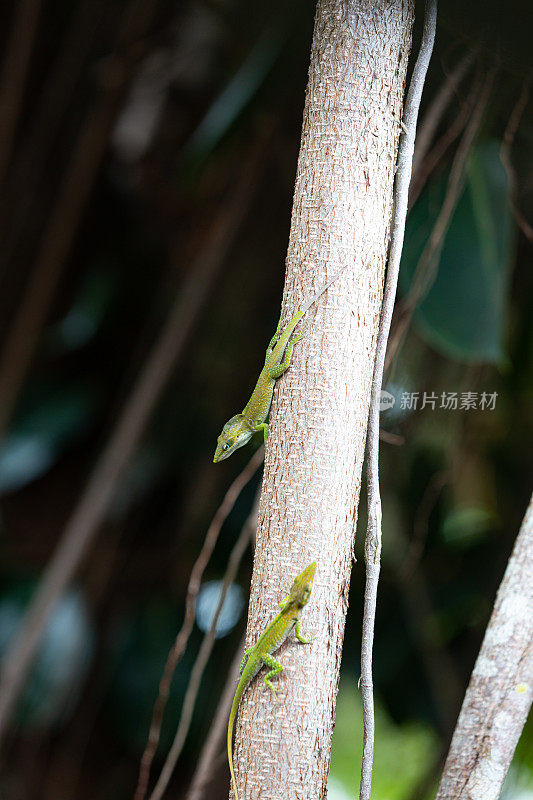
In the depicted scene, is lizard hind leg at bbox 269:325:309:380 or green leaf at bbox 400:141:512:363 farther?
green leaf at bbox 400:141:512:363

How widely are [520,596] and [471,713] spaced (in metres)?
0.13

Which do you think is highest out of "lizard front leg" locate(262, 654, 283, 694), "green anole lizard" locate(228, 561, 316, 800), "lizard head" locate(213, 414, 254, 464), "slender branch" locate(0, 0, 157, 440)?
"slender branch" locate(0, 0, 157, 440)

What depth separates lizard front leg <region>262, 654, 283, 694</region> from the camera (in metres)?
0.60

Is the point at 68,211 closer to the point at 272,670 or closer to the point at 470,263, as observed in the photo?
the point at 470,263

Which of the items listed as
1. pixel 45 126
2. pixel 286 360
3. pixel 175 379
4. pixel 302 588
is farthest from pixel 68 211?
pixel 302 588

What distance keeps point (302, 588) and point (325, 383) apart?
0.17m

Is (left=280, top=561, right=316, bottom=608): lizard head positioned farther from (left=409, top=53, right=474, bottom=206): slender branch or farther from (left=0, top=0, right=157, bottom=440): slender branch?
(left=0, top=0, right=157, bottom=440): slender branch

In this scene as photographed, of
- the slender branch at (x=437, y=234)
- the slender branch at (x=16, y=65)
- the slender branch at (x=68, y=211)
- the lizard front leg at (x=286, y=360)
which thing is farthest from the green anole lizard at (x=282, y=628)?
the slender branch at (x=16, y=65)

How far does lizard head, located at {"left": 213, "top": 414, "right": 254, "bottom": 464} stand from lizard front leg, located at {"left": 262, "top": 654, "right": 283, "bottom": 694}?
0.38 meters

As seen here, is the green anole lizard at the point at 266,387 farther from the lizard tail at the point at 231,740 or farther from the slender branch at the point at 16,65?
the slender branch at the point at 16,65

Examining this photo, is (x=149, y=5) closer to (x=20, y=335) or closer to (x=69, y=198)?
(x=69, y=198)

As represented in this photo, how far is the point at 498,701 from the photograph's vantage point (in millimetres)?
713

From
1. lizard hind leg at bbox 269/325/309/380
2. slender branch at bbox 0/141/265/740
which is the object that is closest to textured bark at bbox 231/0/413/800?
lizard hind leg at bbox 269/325/309/380

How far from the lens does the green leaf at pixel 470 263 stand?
3.53 feet
